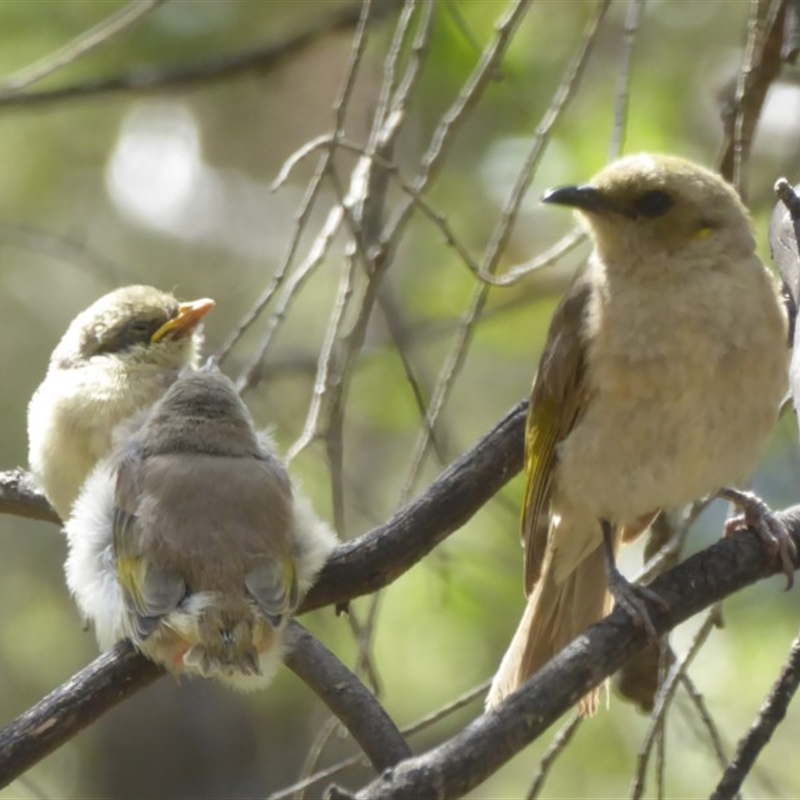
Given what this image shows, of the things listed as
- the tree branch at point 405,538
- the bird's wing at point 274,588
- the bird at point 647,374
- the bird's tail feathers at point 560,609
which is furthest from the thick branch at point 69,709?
the bird's tail feathers at point 560,609

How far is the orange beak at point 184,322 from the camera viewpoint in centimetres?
518

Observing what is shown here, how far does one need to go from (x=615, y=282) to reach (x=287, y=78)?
4.80 metres

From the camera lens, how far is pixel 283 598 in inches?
134

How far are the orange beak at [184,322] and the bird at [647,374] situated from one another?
1.52 metres

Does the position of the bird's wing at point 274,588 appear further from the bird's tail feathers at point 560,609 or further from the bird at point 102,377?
the bird at point 102,377

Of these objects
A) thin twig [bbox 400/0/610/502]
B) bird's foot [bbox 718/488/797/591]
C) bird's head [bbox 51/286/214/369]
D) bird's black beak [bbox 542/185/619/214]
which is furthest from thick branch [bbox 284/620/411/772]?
bird's head [bbox 51/286/214/369]

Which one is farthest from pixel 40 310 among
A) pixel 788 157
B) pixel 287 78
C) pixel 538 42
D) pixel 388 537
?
pixel 388 537

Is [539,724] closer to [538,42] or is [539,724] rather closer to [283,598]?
[283,598]

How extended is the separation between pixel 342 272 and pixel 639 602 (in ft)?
10.5

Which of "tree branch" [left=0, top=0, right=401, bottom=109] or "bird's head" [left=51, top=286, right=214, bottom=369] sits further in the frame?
"tree branch" [left=0, top=0, right=401, bottom=109]

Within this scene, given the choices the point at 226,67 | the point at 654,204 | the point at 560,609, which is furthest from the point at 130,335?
the point at 654,204

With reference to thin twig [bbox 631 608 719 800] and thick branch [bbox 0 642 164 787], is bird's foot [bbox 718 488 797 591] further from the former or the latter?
thick branch [bbox 0 642 164 787]

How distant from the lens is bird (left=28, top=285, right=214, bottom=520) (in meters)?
4.63

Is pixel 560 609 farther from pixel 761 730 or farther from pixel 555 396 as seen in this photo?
pixel 761 730
